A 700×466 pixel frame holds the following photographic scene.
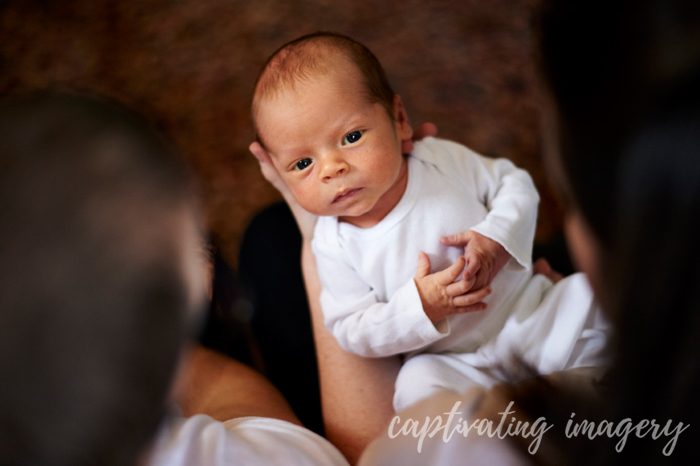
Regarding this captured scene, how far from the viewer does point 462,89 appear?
74.0 inches

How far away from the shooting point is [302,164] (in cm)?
78

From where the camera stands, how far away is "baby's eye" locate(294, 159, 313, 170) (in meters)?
0.77

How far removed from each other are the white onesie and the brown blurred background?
2.96 feet

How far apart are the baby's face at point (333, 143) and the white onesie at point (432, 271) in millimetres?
81

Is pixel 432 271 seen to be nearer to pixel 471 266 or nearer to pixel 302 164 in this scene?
pixel 471 266

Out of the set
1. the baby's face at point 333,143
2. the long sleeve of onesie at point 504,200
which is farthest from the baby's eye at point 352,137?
the long sleeve of onesie at point 504,200

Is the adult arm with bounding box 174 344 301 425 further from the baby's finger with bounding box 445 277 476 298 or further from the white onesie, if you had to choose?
the baby's finger with bounding box 445 277 476 298

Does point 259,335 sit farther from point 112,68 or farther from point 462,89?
point 112,68

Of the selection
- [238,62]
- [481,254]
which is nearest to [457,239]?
[481,254]

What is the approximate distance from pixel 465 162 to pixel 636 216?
0.56 m

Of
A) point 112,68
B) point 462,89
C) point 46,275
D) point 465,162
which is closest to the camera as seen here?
point 46,275

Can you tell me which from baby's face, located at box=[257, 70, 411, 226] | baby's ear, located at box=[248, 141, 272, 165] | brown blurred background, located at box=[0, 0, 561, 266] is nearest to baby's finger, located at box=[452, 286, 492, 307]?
baby's face, located at box=[257, 70, 411, 226]

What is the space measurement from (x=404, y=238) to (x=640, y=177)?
49cm

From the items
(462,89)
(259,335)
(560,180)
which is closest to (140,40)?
(462,89)
